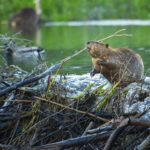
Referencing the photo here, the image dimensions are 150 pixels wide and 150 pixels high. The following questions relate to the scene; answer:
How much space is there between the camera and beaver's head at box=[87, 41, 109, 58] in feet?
10.3

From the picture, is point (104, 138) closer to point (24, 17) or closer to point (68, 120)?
point (68, 120)

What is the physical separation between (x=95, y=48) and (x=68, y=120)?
99 cm

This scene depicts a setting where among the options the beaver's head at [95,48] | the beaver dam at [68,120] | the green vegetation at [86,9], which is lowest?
the green vegetation at [86,9]

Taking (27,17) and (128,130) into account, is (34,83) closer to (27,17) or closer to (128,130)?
(128,130)

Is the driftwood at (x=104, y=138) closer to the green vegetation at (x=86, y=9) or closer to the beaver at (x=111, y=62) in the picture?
the beaver at (x=111, y=62)

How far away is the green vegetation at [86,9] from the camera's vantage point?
76.5 feet

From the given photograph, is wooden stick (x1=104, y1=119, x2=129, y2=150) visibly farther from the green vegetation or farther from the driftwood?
the green vegetation

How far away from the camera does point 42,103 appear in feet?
8.37

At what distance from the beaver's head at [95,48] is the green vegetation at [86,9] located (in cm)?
1947

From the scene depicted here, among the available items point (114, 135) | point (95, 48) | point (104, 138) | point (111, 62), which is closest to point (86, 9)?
point (111, 62)

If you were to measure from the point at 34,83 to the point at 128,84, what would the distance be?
3.17 feet

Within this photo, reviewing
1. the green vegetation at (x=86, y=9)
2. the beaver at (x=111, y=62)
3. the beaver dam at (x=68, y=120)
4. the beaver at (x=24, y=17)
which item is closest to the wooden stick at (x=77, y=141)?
the beaver dam at (x=68, y=120)

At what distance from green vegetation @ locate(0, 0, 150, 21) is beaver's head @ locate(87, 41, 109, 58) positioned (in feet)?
63.9

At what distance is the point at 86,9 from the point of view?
24.8m
